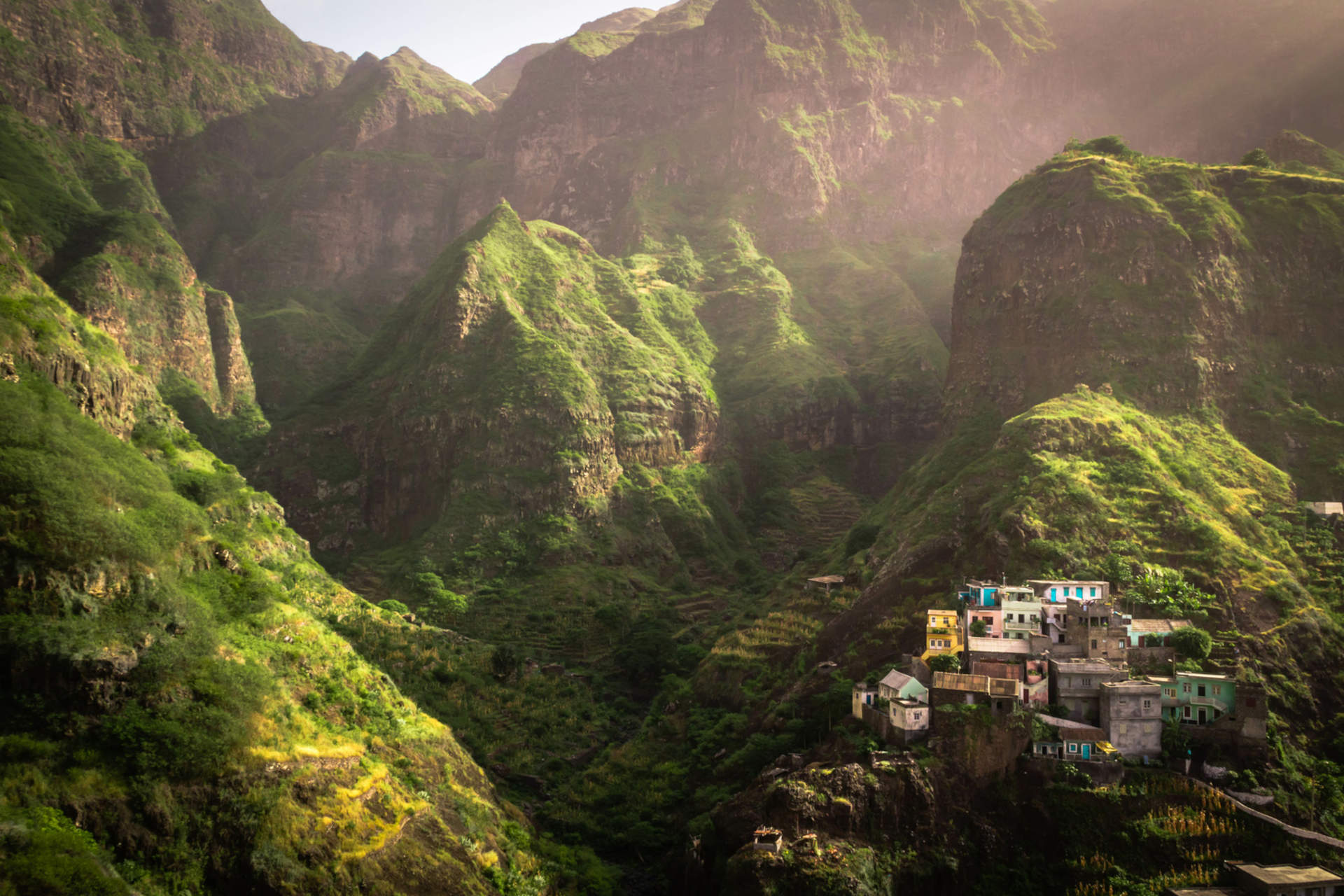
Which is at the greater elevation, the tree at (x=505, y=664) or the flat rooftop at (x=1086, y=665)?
the flat rooftop at (x=1086, y=665)

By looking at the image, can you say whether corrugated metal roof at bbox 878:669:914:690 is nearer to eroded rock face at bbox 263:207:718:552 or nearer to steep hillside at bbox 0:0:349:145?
eroded rock face at bbox 263:207:718:552

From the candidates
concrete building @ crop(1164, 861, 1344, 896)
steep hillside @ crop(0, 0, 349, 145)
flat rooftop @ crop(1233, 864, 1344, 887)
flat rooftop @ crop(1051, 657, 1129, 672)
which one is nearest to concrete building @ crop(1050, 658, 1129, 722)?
flat rooftop @ crop(1051, 657, 1129, 672)

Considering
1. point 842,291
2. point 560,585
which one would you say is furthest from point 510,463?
point 842,291

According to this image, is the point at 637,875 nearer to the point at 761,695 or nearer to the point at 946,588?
the point at 761,695

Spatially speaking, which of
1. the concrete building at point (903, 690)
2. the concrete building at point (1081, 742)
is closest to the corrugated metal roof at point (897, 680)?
the concrete building at point (903, 690)

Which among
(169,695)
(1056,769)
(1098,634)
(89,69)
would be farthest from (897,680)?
(89,69)

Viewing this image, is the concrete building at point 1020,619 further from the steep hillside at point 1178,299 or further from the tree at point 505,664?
the tree at point 505,664
